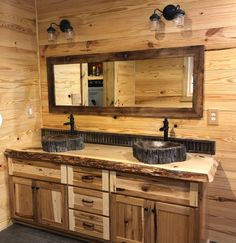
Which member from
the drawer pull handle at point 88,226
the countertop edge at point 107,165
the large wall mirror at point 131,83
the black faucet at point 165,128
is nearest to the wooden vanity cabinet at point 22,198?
the countertop edge at point 107,165

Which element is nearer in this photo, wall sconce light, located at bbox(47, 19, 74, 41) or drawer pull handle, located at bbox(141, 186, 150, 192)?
drawer pull handle, located at bbox(141, 186, 150, 192)

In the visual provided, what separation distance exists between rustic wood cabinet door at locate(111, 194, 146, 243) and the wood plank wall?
1.15 metres

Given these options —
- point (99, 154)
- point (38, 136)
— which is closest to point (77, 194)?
point (99, 154)

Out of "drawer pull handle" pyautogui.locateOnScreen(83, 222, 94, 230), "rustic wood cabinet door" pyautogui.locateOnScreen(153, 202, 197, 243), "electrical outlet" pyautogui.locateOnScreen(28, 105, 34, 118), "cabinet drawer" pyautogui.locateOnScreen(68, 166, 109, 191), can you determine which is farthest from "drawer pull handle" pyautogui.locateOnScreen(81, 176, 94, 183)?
"electrical outlet" pyautogui.locateOnScreen(28, 105, 34, 118)

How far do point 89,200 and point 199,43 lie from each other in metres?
1.52

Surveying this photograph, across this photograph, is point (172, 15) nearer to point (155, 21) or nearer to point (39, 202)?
point (155, 21)

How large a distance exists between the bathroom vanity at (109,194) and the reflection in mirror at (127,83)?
452 mm

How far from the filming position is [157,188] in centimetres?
197

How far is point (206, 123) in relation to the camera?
225 cm

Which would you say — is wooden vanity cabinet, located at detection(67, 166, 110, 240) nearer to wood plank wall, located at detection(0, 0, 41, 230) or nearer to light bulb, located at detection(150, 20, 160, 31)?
wood plank wall, located at detection(0, 0, 41, 230)

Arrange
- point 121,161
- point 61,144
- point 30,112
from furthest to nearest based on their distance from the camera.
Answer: point 30,112 < point 61,144 < point 121,161

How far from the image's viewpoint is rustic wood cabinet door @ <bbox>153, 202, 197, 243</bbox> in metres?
1.88

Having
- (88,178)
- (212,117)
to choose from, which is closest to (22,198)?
(88,178)

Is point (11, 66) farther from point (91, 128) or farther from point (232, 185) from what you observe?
point (232, 185)
